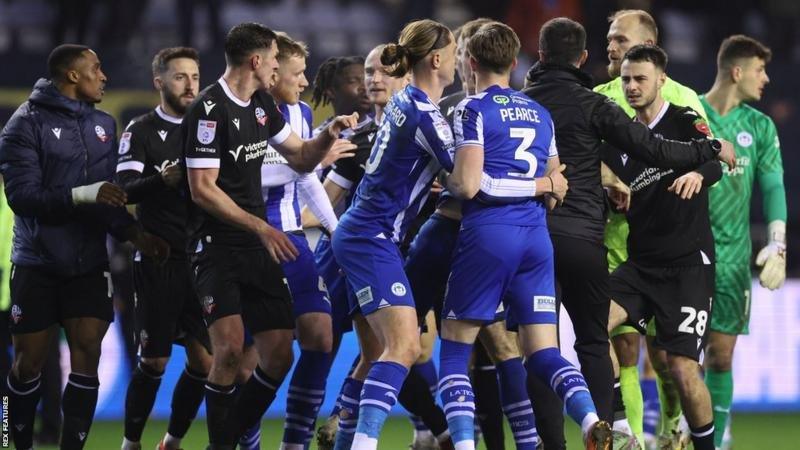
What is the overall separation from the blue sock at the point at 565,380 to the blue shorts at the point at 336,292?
4.85 feet

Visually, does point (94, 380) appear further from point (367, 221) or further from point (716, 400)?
point (716, 400)

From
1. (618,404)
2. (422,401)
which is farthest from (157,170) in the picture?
(618,404)

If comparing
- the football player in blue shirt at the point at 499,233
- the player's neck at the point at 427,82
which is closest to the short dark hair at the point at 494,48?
the football player in blue shirt at the point at 499,233

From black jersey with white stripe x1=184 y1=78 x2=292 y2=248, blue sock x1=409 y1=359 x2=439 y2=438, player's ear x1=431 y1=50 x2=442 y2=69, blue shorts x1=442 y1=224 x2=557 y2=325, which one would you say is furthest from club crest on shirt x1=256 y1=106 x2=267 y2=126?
blue sock x1=409 y1=359 x2=439 y2=438

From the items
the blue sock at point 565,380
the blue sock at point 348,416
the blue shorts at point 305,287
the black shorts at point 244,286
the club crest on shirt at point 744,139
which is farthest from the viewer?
the club crest on shirt at point 744,139

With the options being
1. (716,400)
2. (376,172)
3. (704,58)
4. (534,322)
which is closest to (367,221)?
(376,172)

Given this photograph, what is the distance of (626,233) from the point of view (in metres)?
7.95

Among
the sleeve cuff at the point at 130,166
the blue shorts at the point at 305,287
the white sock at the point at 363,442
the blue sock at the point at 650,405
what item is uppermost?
the sleeve cuff at the point at 130,166

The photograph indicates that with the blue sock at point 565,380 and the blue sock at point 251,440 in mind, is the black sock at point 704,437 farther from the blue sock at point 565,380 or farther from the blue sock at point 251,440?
the blue sock at point 251,440

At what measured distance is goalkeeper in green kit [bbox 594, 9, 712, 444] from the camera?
7750mm

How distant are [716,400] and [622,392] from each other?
38.5 inches

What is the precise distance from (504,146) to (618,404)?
1.96 m

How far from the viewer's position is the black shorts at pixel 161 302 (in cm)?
786

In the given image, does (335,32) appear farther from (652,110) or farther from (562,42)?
(562,42)
